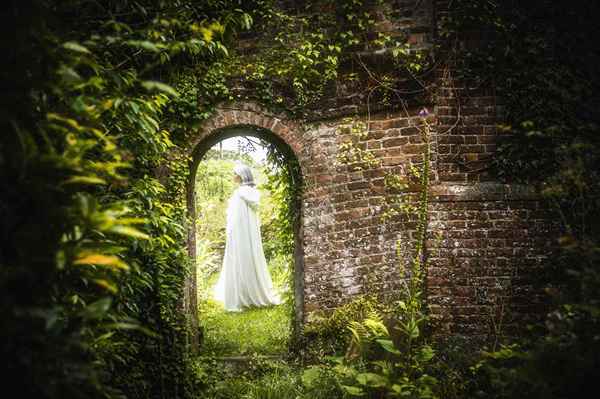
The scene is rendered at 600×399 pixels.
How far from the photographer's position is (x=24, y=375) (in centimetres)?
119

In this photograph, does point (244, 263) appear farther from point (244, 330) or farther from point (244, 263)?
point (244, 330)

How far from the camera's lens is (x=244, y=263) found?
251 inches

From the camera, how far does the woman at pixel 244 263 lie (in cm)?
628

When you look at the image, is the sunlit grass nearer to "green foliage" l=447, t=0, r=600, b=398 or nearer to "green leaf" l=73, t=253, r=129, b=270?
"green foliage" l=447, t=0, r=600, b=398

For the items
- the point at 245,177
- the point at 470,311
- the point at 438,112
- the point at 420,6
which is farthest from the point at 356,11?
the point at 245,177

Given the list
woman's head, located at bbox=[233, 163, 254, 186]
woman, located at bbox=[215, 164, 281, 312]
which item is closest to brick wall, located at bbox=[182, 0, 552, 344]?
woman, located at bbox=[215, 164, 281, 312]

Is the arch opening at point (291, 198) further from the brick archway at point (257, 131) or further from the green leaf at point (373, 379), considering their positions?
the green leaf at point (373, 379)

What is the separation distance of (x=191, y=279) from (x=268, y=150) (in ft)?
6.08

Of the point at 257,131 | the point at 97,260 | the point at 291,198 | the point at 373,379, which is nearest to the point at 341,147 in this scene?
the point at 291,198

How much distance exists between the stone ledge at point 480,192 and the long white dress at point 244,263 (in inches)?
149

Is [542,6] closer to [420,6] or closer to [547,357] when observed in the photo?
[420,6]

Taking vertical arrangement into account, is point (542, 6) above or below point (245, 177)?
above

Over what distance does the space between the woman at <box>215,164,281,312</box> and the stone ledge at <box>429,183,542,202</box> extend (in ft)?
12.4

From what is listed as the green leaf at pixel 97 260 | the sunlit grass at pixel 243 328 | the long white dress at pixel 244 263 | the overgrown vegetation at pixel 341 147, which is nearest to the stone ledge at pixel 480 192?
the overgrown vegetation at pixel 341 147
